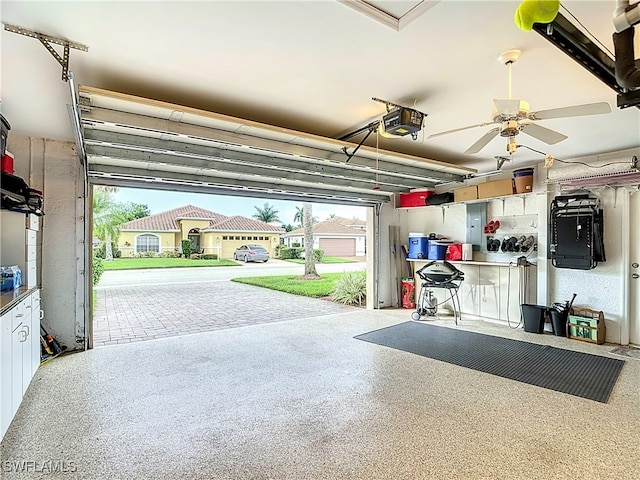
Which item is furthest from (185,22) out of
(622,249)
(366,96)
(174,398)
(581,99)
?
(622,249)

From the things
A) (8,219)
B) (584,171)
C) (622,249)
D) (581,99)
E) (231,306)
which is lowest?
(231,306)

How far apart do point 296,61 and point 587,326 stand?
17.1 ft

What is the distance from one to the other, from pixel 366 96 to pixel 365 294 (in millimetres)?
5895

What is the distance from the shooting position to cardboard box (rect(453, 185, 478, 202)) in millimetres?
6208

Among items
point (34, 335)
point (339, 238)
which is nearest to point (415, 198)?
point (34, 335)

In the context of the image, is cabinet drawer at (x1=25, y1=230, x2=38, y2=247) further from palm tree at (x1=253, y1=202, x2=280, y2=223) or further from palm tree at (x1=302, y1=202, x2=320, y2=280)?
palm tree at (x1=253, y1=202, x2=280, y2=223)

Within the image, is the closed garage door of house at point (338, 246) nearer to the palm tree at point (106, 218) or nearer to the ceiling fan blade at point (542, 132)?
the palm tree at point (106, 218)

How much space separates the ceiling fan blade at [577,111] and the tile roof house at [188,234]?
20290 millimetres

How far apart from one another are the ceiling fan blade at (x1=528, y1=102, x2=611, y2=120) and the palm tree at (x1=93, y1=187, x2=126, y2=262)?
16.3m

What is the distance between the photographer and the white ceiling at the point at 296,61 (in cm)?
200

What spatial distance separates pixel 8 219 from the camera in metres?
3.62

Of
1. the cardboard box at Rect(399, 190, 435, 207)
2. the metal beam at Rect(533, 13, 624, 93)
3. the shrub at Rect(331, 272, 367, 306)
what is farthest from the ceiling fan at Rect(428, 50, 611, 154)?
the shrub at Rect(331, 272, 367, 306)

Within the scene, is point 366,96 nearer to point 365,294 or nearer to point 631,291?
point 631,291

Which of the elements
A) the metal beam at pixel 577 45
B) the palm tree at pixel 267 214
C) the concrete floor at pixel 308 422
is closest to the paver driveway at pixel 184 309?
the concrete floor at pixel 308 422
